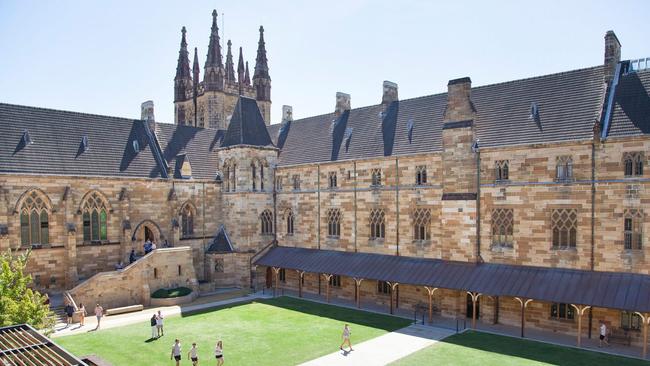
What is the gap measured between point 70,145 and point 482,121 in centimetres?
2915

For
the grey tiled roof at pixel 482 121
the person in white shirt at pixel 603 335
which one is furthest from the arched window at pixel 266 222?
the person in white shirt at pixel 603 335

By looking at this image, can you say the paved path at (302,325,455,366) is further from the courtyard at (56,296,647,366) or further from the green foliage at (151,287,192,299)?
the green foliage at (151,287,192,299)

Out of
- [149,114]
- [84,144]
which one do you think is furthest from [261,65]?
[84,144]

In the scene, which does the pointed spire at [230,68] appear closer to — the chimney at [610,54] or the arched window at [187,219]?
the arched window at [187,219]

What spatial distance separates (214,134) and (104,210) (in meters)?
13.4

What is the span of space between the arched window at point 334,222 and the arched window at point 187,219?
38.4 feet

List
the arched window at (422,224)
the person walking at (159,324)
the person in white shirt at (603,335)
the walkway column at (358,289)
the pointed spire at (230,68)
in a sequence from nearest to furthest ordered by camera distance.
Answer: the person in white shirt at (603,335) → the person walking at (159,324) → the arched window at (422,224) → the walkway column at (358,289) → the pointed spire at (230,68)

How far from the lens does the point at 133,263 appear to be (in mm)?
32781

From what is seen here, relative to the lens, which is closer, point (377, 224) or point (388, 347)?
point (388, 347)

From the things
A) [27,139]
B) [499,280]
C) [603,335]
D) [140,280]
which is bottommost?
[603,335]

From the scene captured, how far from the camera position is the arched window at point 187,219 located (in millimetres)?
38844

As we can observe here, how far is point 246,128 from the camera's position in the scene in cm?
3962

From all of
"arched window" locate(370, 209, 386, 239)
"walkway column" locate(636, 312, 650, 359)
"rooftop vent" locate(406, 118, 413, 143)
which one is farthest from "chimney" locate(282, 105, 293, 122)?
"walkway column" locate(636, 312, 650, 359)

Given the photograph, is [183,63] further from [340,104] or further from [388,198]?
[388,198]
